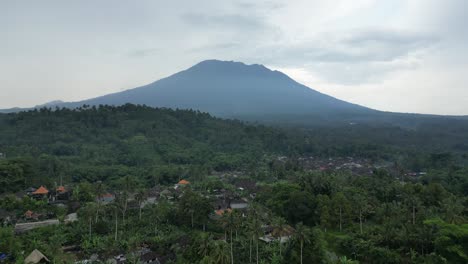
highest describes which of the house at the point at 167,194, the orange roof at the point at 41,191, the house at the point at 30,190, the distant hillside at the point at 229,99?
the distant hillside at the point at 229,99

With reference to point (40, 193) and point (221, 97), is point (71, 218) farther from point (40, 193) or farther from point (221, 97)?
point (221, 97)

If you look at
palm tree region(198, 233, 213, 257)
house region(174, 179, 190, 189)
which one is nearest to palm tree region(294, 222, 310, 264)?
palm tree region(198, 233, 213, 257)

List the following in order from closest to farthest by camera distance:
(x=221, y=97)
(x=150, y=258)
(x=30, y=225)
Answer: (x=150, y=258) < (x=30, y=225) < (x=221, y=97)

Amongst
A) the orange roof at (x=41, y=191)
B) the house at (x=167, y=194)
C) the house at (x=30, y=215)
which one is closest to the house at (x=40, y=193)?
the orange roof at (x=41, y=191)

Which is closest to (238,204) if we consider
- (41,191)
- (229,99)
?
(41,191)

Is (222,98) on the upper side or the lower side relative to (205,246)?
upper

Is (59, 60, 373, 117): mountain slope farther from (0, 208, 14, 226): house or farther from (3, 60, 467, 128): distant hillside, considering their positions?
(0, 208, 14, 226): house

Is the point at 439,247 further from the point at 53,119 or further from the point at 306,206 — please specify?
the point at 53,119

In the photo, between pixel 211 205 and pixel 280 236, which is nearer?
pixel 280 236

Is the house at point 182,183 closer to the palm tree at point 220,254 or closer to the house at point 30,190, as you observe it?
the house at point 30,190
